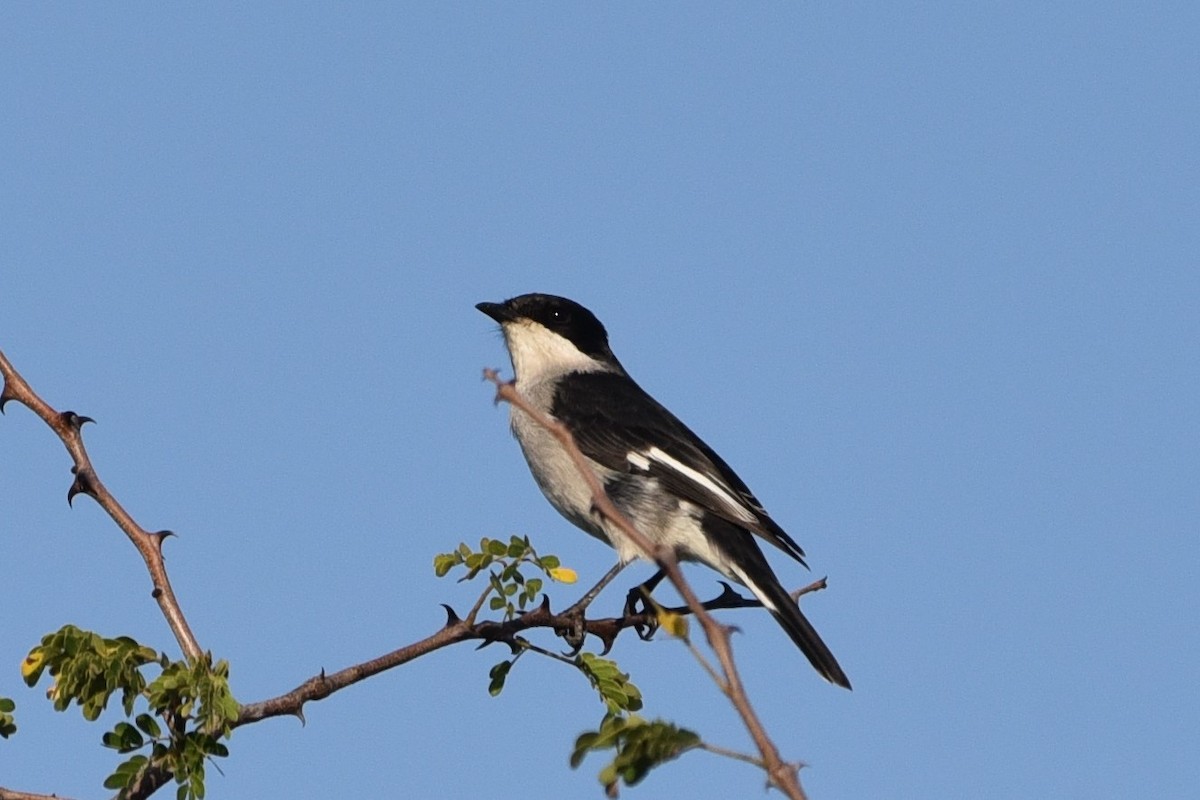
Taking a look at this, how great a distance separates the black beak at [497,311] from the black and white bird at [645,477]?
12 mm

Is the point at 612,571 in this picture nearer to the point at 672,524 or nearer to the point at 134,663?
the point at 672,524

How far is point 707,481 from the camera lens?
7.48 m

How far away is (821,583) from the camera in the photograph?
476cm

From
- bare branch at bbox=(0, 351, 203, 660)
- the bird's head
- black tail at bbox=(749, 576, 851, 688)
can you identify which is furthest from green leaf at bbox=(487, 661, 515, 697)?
the bird's head

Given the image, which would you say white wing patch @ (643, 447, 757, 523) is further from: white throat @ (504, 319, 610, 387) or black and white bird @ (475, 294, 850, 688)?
white throat @ (504, 319, 610, 387)

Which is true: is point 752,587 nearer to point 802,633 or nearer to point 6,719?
point 802,633

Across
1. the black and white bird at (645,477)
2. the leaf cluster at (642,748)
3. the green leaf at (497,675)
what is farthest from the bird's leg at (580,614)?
the leaf cluster at (642,748)

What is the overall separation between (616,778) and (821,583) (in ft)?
8.92

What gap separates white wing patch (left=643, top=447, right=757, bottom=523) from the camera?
7273 millimetres

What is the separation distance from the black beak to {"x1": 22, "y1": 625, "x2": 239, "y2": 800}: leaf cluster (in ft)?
18.4

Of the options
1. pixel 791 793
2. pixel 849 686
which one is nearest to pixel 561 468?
pixel 849 686

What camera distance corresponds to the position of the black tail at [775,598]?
600 cm

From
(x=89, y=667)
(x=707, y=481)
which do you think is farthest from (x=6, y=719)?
(x=707, y=481)

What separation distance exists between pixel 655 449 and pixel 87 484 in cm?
423
